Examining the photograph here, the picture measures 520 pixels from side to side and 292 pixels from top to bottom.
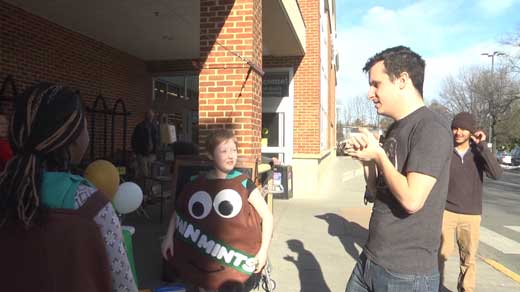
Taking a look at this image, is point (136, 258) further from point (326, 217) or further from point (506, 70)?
point (506, 70)

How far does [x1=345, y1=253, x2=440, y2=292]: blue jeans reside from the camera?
84.5 inches

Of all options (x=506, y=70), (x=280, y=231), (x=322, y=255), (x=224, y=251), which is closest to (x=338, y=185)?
(x=280, y=231)

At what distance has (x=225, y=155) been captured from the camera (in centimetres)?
315

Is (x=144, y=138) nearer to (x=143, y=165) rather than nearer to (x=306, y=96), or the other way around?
(x=143, y=165)

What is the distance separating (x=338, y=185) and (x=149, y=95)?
6.83 meters

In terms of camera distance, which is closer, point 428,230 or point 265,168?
point 428,230

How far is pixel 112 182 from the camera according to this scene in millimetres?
2809

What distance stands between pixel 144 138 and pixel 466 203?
6953 mm

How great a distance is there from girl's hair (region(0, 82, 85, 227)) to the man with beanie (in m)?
3.89

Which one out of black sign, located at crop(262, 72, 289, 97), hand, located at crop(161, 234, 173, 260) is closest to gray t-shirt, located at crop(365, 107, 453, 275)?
hand, located at crop(161, 234, 173, 260)

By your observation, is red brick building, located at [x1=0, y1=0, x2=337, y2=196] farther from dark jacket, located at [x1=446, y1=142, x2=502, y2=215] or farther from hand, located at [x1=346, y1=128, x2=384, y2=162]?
hand, located at [x1=346, y1=128, x2=384, y2=162]

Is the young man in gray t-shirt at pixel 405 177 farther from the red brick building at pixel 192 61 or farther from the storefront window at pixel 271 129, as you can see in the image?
the storefront window at pixel 271 129

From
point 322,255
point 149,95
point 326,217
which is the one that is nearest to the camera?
point 322,255

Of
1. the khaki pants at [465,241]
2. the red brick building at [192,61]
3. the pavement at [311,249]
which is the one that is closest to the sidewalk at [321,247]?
the pavement at [311,249]
